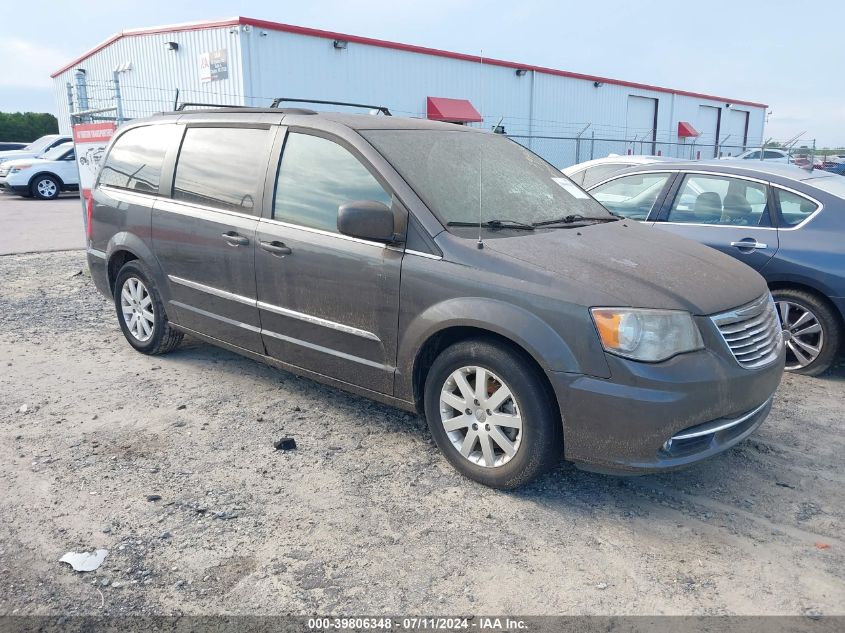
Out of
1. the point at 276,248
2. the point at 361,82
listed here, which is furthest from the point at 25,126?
the point at 276,248

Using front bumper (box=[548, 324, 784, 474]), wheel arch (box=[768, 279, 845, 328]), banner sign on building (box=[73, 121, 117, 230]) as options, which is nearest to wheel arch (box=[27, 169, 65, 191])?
banner sign on building (box=[73, 121, 117, 230])

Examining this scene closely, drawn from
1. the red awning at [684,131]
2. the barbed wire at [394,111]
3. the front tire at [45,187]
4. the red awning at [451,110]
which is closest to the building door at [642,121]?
the barbed wire at [394,111]

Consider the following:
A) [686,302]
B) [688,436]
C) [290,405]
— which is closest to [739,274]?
[686,302]

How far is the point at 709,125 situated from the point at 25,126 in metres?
39.1

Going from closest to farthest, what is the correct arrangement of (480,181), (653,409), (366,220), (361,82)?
1. (653,409)
2. (366,220)
3. (480,181)
4. (361,82)

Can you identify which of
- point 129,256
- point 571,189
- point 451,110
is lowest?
point 129,256

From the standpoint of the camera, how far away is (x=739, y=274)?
3.81 meters

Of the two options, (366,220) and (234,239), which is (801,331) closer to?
(366,220)

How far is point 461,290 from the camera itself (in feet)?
11.2

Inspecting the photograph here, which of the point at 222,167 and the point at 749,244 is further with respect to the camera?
the point at 749,244

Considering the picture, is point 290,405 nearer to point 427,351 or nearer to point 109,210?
point 427,351

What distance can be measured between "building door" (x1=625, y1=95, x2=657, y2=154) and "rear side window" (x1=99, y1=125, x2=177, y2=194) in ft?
97.4

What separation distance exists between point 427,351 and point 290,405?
4.43ft

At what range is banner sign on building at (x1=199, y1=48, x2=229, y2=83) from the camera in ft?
63.3
